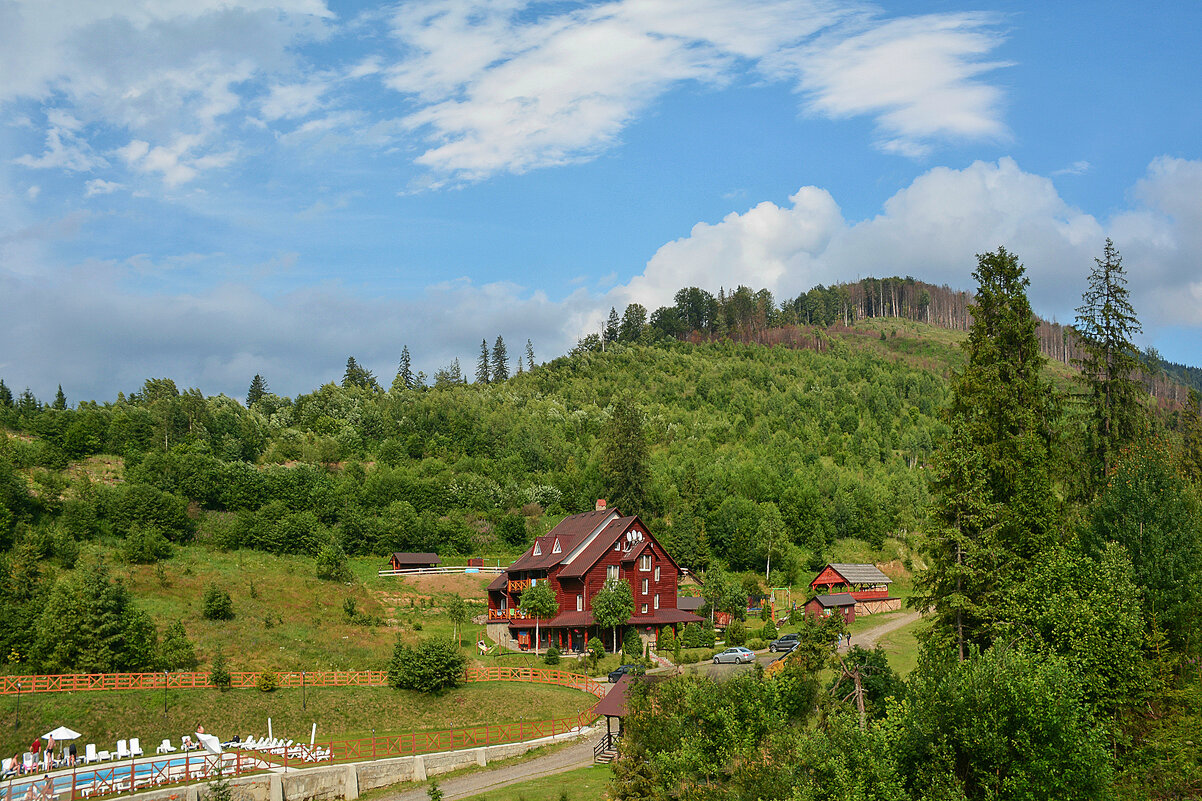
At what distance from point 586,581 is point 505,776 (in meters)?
26.3

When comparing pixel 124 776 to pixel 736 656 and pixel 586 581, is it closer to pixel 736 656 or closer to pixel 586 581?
pixel 736 656

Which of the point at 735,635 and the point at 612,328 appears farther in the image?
the point at 612,328

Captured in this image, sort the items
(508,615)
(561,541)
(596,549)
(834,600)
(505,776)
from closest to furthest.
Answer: (505,776) → (508,615) → (596,549) → (834,600) → (561,541)

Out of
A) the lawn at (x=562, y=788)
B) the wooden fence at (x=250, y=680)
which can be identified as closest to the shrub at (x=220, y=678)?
the wooden fence at (x=250, y=680)

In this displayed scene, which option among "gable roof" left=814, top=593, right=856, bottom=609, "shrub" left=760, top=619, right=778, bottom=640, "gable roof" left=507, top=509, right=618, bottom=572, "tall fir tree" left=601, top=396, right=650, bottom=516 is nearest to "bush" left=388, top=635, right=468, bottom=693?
"gable roof" left=507, top=509, right=618, bottom=572

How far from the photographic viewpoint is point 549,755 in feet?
124

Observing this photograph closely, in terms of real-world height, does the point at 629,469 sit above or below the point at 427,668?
above

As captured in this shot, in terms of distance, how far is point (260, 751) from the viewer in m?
35.7

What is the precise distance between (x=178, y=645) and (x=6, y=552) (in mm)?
26969

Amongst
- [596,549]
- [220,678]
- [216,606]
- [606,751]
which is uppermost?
[596,549]

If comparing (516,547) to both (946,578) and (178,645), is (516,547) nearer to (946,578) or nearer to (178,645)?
(178,645)

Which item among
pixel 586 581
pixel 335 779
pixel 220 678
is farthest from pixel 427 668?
pixel 586 581

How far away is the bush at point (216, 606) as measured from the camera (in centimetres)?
5609

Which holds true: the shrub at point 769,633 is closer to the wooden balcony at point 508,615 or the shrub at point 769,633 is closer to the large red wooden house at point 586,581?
the large red wooden house at point 586,581
